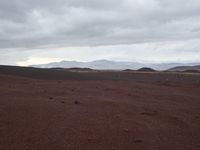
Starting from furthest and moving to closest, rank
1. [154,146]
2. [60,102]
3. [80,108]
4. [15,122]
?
[60,102]
[80,108]
[15,122]
[154,146]

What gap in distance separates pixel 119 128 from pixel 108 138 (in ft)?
3.27

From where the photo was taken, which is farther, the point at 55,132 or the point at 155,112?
the point at 155,112

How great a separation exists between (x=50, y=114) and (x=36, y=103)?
1853 millimetres

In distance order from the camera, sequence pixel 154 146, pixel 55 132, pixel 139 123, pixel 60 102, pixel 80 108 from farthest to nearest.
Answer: pixel 60 102 → pixel 80 108 → pixel 139 123 → pixel 55 132 → pixel 154 146

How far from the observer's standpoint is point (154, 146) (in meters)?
7.12

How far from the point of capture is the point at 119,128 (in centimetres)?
843

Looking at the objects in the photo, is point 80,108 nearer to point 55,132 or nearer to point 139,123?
point 139,123

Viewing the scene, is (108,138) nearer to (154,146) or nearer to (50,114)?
(154,146)

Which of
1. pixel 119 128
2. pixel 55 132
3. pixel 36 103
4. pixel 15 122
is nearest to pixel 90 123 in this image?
pixel 119 128

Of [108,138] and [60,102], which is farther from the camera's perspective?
[60,102]

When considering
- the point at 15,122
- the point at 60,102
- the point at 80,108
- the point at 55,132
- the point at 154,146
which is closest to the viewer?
the point at 154,146

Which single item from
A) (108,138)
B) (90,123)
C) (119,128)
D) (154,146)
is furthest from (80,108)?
(154,146)

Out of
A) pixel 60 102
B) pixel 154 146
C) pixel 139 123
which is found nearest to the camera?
pixel 154 146

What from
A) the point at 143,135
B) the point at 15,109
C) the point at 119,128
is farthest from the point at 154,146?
the point at 15,109
